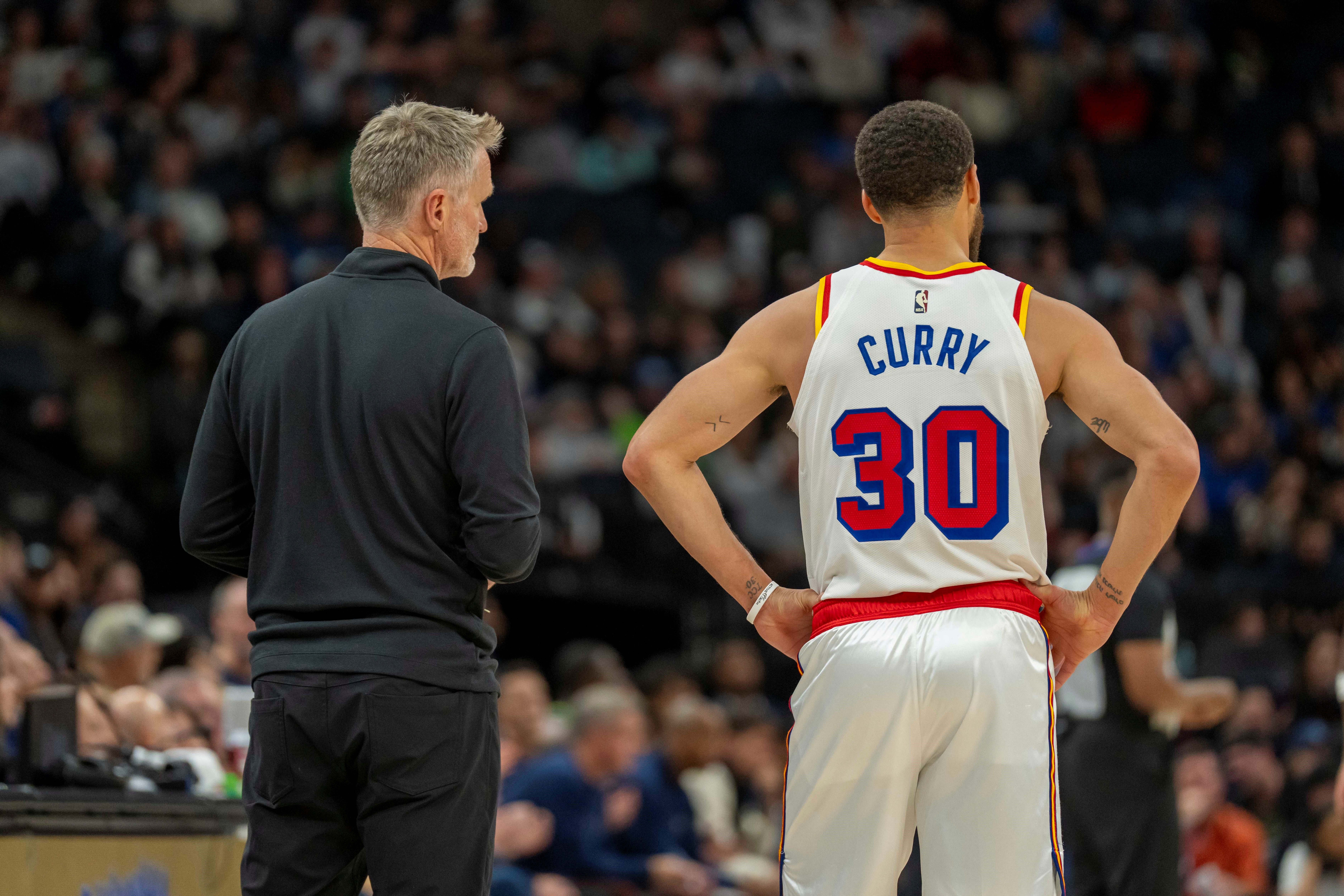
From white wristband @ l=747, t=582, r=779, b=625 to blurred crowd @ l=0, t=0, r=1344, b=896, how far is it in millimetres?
4326

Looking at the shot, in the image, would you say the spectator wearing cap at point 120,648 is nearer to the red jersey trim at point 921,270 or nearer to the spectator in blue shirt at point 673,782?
the spectator in blue shirt at point 673,782

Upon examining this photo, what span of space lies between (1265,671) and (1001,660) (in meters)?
9.30

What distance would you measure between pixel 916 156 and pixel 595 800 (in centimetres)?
508

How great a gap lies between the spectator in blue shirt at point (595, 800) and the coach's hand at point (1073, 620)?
439cm

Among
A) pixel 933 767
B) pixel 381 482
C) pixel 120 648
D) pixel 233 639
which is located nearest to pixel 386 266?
pixel 381 482

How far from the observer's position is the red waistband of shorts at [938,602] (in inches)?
142

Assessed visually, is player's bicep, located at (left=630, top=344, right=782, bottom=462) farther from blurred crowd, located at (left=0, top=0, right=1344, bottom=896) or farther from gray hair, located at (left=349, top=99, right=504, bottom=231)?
blurred crowd, located at (left=0, top=0, right=1344, bottom=896)

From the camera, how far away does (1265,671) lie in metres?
12.0

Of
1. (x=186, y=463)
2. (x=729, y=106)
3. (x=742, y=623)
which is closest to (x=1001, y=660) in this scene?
(x=742, y=623)

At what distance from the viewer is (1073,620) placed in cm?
378

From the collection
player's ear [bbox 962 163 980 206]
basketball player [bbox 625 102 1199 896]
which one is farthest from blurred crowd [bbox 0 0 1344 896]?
player's ear [bbox 962 163 980 206]

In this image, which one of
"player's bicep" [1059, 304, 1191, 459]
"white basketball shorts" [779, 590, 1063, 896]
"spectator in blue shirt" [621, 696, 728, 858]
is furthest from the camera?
"spectator in blue shirt" [621, 696, 728, 858]

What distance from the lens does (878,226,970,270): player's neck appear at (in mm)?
3846

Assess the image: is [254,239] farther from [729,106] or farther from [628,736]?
[628,736]
